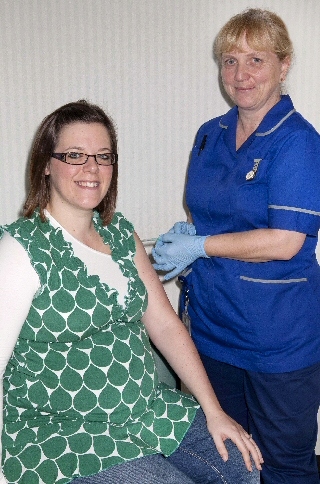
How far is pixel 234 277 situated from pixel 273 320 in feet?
0.52

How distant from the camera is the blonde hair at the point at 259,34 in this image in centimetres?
165

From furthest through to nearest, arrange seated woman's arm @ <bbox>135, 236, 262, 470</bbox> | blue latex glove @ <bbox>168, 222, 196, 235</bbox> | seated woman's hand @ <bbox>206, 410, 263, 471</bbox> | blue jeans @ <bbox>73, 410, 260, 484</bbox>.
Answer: blue latex glove @ <bbox>168, 222, 196, 235</bbox> → seated woman's arm @ <bbox>135, 236, 262, 470</bbox> → seated woman's hand @ <bbox>206, 410, 263, 471</bbox> → blue jeans @ <bbox>73, 410, 260, 484</bbox>

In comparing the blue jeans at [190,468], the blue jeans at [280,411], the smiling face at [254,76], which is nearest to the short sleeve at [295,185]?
the smiling face at [254,76]

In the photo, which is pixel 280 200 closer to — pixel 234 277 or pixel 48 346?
pixel 234 277

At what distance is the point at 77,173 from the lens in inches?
57.8

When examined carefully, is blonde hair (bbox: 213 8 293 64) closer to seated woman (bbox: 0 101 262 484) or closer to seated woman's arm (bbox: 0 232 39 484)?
seated woman (bbox: 0 101 262 484)

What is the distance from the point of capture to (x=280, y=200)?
5.20 feet

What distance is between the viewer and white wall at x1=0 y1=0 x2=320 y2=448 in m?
1.93

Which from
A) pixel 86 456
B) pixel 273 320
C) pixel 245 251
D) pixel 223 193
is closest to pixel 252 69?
pixel 223 193

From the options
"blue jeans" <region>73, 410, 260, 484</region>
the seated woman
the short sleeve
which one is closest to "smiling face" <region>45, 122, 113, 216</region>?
the seated woman

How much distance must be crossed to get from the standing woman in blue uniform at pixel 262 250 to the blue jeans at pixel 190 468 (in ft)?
0.95

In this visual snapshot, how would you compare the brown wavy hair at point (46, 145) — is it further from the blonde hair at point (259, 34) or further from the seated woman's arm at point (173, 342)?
the blonde hair at point (259, 34)

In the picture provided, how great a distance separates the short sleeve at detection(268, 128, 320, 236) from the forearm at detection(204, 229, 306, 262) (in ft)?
0.08

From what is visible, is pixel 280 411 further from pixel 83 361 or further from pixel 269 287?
pixel 83 361
